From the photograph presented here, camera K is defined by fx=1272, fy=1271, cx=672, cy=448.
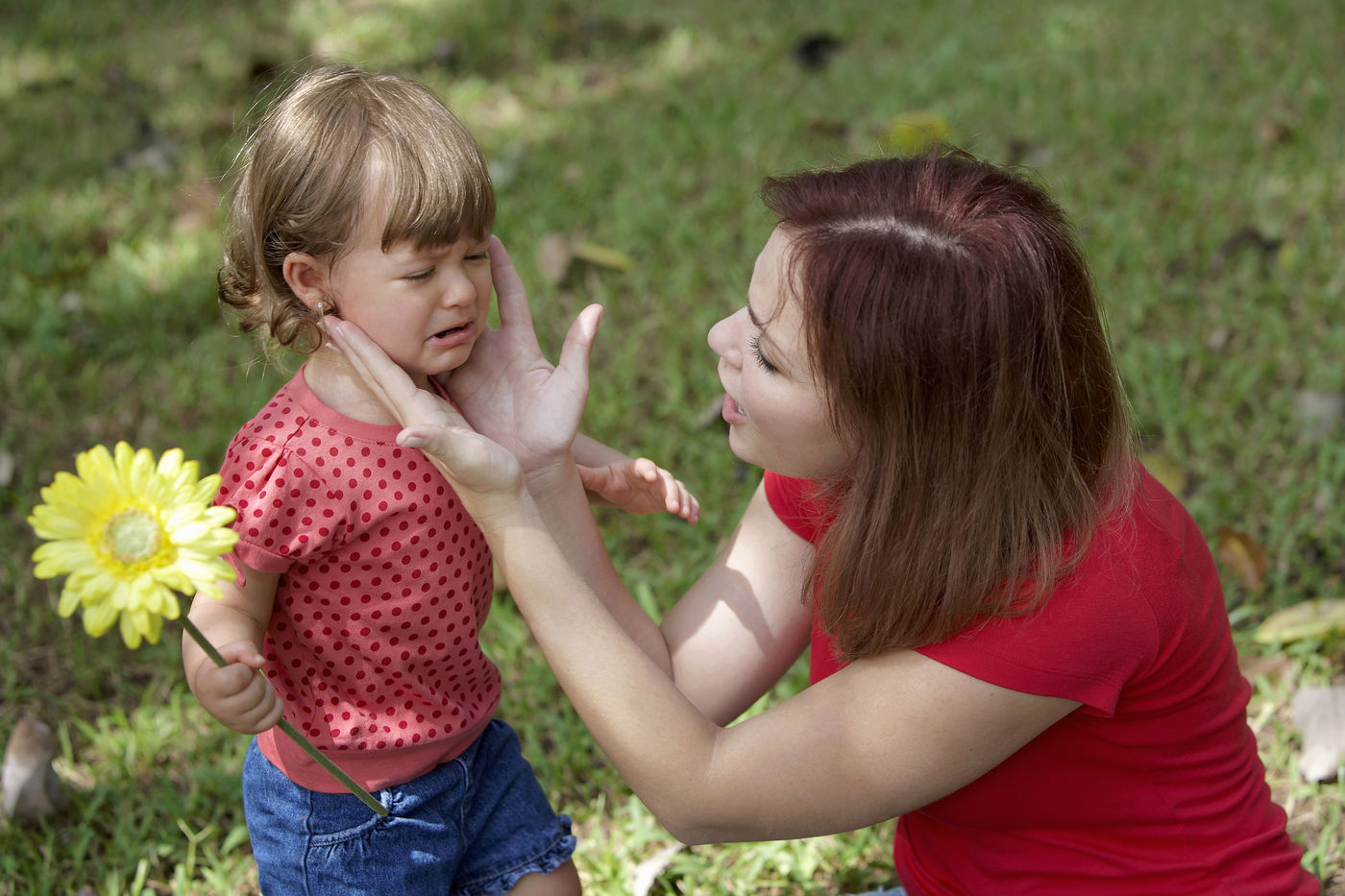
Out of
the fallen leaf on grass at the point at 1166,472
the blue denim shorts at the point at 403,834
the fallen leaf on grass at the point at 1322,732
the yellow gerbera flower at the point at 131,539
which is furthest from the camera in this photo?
the fallen leaf on grass at the point at 1166,472

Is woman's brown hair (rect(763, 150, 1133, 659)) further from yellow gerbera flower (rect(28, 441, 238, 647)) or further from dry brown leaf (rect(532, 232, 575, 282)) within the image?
dry brown leaf (rect(532, 232, 575, 282))

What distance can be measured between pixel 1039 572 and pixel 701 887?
939 mm

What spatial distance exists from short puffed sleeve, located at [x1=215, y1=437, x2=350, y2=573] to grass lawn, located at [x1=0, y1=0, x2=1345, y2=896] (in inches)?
33.5

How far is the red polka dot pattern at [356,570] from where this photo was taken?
4.74 ft

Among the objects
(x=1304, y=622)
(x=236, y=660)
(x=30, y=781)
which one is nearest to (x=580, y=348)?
(x=236, y=660)

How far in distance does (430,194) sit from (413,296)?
119 millimetres

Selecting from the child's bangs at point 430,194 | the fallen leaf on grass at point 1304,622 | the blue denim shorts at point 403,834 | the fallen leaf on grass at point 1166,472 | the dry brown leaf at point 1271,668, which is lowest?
the blue denim shorts at point 403,834

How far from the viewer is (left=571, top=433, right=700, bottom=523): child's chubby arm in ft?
5.38

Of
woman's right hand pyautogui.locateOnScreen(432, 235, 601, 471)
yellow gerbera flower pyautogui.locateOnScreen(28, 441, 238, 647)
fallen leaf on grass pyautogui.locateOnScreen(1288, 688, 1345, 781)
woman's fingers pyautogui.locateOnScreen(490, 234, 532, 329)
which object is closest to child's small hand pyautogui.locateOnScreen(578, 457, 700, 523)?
woman's right hand pyautogui.locateOnScreen(432, 235, 601, 471)

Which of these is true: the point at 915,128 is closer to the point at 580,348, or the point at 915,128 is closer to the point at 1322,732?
the point at 1322,732

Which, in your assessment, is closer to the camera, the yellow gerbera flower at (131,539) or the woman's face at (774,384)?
the yellow gerbera flower at (131,539)

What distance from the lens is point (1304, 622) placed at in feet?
7.91

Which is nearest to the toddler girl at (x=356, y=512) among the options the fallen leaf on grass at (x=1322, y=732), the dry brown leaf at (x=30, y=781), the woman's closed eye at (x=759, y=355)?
the woman's closed eye at (x=759, y=355)

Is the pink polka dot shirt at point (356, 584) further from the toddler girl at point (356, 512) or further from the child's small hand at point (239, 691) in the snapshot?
the child's small hand at point (239, 691)
